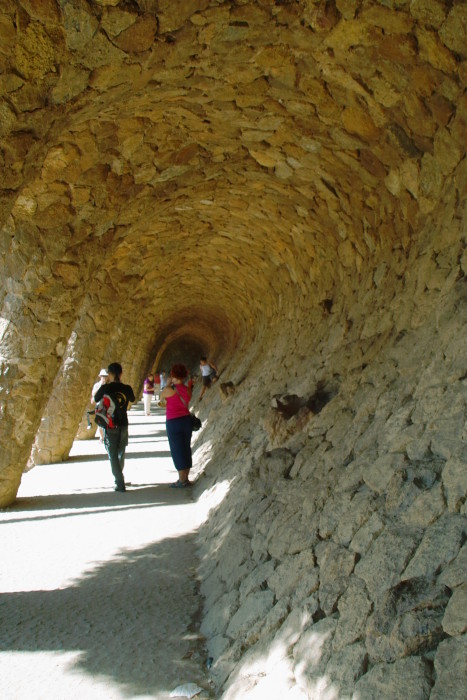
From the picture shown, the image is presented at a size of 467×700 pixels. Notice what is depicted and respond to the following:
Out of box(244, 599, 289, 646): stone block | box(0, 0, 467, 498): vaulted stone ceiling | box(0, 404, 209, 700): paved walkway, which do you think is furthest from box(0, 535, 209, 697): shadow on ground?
box(0, 0, 467, 498): vaulted stone ceiling

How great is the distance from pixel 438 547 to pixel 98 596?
227 centimetres

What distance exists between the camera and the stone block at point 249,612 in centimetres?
270

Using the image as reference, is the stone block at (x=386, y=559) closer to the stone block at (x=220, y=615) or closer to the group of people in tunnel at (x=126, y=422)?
the stone block at (x=220, y=615)

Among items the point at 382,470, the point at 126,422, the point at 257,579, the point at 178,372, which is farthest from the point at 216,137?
the point at 257,579

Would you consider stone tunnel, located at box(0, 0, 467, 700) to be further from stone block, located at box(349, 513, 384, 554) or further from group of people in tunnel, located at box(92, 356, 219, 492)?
group of people in tunnel, located at box(92, 356, 219, 492)

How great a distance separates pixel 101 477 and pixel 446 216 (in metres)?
5.43

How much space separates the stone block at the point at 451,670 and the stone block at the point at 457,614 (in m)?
0.02

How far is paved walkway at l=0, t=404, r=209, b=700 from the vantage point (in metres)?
2.64

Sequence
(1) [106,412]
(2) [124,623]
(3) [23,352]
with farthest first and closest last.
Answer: (1) [106,412] → (3) [23,352] → (2) [124,623]

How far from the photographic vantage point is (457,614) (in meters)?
1.73

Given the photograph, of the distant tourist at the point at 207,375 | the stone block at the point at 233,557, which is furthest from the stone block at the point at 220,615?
the distant tourist at the point at 207,375

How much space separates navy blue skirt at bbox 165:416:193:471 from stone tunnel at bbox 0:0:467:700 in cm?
27

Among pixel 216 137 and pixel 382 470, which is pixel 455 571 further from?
pixel 216 137

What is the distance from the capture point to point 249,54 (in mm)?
3602
